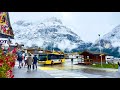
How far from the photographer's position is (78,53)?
687cm

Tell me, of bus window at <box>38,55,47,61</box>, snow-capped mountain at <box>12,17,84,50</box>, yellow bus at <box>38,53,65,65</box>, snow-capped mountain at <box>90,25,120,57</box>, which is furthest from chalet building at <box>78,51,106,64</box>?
bus window at <box>38,55,47,61</box>

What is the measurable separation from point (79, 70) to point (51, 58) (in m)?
0.62

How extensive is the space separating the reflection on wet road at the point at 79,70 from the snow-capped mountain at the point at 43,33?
1.32 feet

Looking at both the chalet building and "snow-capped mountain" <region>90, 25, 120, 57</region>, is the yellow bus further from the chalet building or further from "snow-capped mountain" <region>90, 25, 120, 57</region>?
"snow-capped mountain" <region>90, 25, 120, 57</region>

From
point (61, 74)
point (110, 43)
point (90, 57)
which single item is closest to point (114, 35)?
point (110, 43)

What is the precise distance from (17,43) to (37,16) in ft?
2.06

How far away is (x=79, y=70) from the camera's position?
687 cm

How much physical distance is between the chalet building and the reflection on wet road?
134 millimetres

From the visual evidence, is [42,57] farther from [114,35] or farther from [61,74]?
[114,35]

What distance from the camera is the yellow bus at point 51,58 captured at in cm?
696
